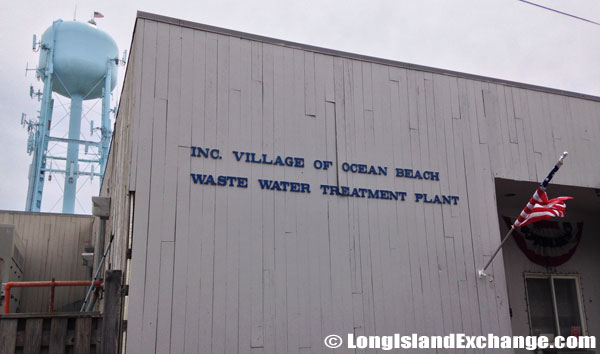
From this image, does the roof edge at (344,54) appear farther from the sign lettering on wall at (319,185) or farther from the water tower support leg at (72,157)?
the water tower support leg at (72,157)

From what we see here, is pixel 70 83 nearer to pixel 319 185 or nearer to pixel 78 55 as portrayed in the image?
pixel 78 55

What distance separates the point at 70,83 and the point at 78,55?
78.7 inches

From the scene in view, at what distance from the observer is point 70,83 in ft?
117

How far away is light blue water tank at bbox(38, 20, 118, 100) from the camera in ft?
113

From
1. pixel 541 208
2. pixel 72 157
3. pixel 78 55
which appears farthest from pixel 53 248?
pixel 72 157

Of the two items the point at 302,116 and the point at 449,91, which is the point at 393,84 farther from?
the point at 302,116

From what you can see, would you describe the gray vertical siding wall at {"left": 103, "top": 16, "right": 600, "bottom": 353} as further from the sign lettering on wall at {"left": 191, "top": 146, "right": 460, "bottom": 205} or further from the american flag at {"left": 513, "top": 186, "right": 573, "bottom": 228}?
the american flag at {"left": 513, "top": 186, "right": 573, "bottom": 228}

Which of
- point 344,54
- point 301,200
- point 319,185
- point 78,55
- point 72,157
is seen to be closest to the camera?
point 301,200

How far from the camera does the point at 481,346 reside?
1020 centimetres

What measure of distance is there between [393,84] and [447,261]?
11.1 feet

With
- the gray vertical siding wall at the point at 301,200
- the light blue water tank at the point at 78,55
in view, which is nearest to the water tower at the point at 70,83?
the light blue water tank at the point at 78,55

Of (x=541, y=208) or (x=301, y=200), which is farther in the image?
(x=541, y=208)

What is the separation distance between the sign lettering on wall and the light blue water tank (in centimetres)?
2866

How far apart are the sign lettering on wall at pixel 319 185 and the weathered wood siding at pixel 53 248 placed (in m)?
11.2
